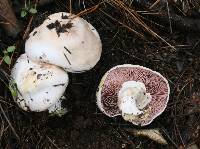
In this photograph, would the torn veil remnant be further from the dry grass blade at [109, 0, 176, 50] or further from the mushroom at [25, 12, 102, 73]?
the dry grass blade at [109, 0, 176, 50]

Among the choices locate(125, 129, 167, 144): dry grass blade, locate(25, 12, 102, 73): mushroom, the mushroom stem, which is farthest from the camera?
locate(125, 129, 167, 144): dry grass blade

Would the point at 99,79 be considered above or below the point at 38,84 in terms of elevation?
below

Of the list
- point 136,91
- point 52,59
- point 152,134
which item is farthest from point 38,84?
point 152,134

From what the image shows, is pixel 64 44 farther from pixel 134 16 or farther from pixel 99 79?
pixel 134 16

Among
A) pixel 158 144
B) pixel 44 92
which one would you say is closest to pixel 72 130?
pixel 44 92

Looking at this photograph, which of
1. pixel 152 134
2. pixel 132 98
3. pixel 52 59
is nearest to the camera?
pixel 52 59

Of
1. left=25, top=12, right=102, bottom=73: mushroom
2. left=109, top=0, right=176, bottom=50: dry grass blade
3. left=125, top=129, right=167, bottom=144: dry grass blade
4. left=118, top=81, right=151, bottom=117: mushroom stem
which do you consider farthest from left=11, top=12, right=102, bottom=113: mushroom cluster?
left=125, top=129, right=167, bottom=144: dry grass blade

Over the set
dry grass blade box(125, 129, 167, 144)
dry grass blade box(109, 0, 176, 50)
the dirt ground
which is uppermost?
dry grass blade box(109, 0, 176, 50)
